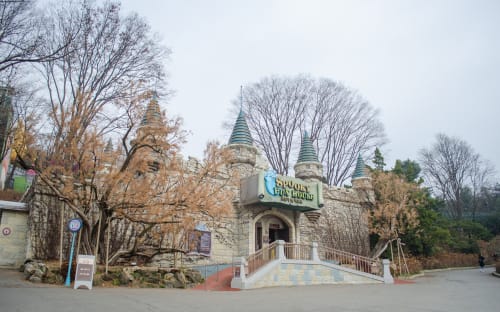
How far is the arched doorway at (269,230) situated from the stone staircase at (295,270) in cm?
155

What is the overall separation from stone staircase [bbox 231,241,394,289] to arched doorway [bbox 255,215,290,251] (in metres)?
1.55

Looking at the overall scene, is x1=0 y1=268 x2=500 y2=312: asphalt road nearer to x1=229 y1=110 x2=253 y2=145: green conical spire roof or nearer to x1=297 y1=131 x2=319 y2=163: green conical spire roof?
x1=229 y1=110 x2=253 y2=145: green conical spire roof

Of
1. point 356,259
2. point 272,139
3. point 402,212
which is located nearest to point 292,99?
point 272,139

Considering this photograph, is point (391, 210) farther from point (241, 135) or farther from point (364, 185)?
point (241, 135)

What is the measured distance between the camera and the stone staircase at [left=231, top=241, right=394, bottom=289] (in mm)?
12555

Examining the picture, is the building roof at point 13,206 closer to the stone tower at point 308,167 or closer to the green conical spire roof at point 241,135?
the green conical spire roof at point 241,135

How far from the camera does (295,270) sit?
45.2ft

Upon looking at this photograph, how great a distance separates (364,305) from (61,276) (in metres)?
8.15

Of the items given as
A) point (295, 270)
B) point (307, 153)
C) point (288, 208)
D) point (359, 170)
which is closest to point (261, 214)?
point (288, 208)

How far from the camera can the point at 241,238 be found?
17141 mm

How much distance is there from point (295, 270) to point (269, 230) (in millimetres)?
4613

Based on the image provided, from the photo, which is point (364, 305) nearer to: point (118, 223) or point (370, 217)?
point (118, 223)

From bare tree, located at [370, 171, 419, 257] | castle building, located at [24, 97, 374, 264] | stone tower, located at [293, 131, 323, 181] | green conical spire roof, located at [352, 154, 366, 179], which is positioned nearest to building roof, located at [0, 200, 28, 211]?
castle building, located at [24, 97, 374, 264]

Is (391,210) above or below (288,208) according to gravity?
above
